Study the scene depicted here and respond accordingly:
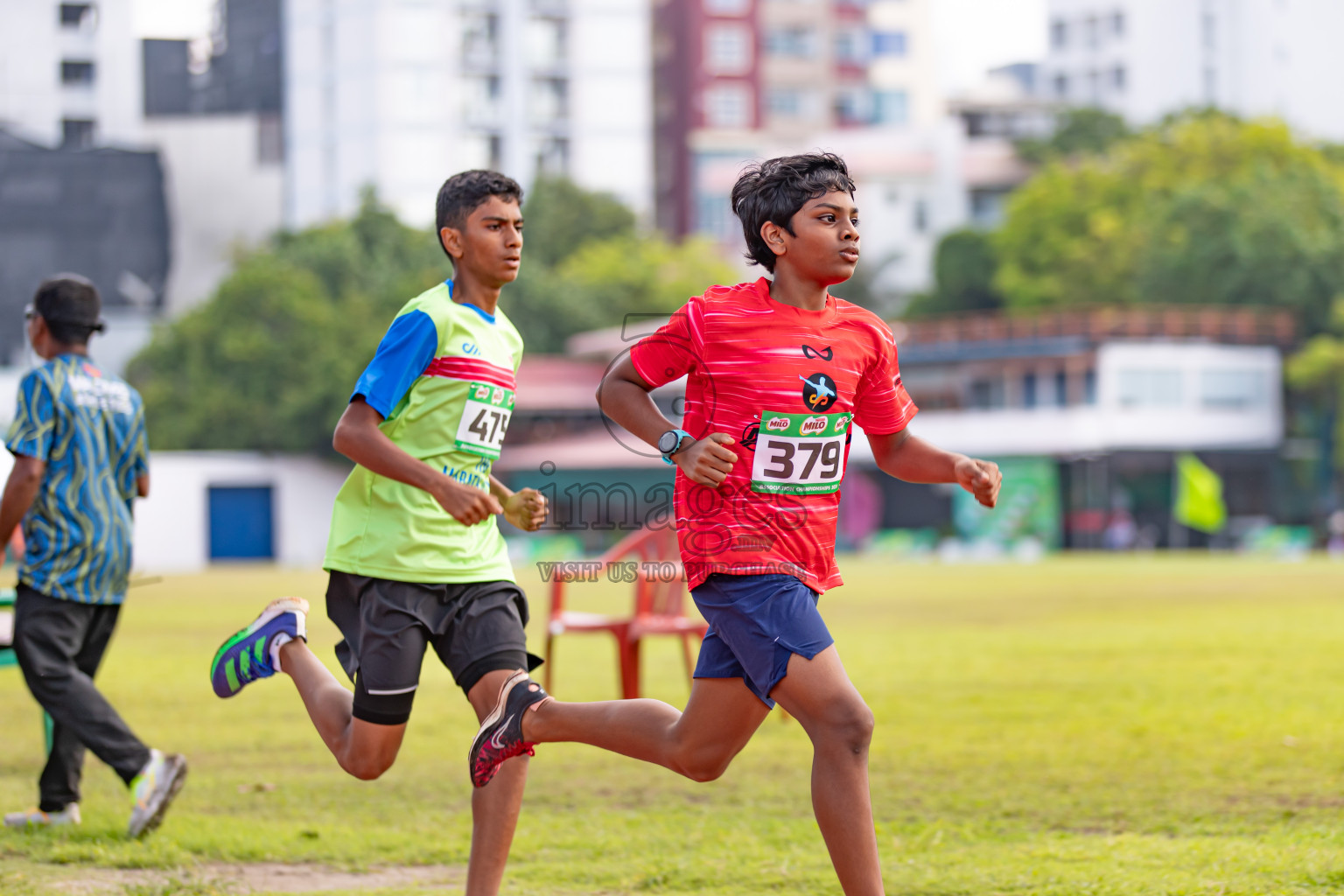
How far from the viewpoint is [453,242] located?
491cm

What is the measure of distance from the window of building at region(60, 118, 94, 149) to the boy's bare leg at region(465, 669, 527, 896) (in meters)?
63.7

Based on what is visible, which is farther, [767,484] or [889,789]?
[889,789]

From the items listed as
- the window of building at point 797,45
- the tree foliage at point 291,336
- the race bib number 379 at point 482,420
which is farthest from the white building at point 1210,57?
the race bib number 379 at point 482,420

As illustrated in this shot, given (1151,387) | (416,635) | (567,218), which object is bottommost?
(416,635)

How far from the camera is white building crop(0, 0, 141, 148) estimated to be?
64188 millimetres

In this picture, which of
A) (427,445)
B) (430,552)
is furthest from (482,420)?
(430,552)

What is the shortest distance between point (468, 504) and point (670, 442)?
0.52 meters

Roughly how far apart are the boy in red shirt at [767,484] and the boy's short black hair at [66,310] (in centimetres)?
268

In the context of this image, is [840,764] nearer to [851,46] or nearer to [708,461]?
[708,461]

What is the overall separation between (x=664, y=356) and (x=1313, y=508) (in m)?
48.7

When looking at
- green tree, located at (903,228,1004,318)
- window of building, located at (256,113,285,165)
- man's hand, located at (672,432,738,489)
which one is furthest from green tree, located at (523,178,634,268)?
man's hand, located at (672,432,738,489)

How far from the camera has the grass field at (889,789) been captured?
5371mm

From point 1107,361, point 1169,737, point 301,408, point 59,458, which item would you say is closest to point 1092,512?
point 1107,361

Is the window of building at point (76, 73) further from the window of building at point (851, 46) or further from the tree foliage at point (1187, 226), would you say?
the window of building at point (851, 46)
